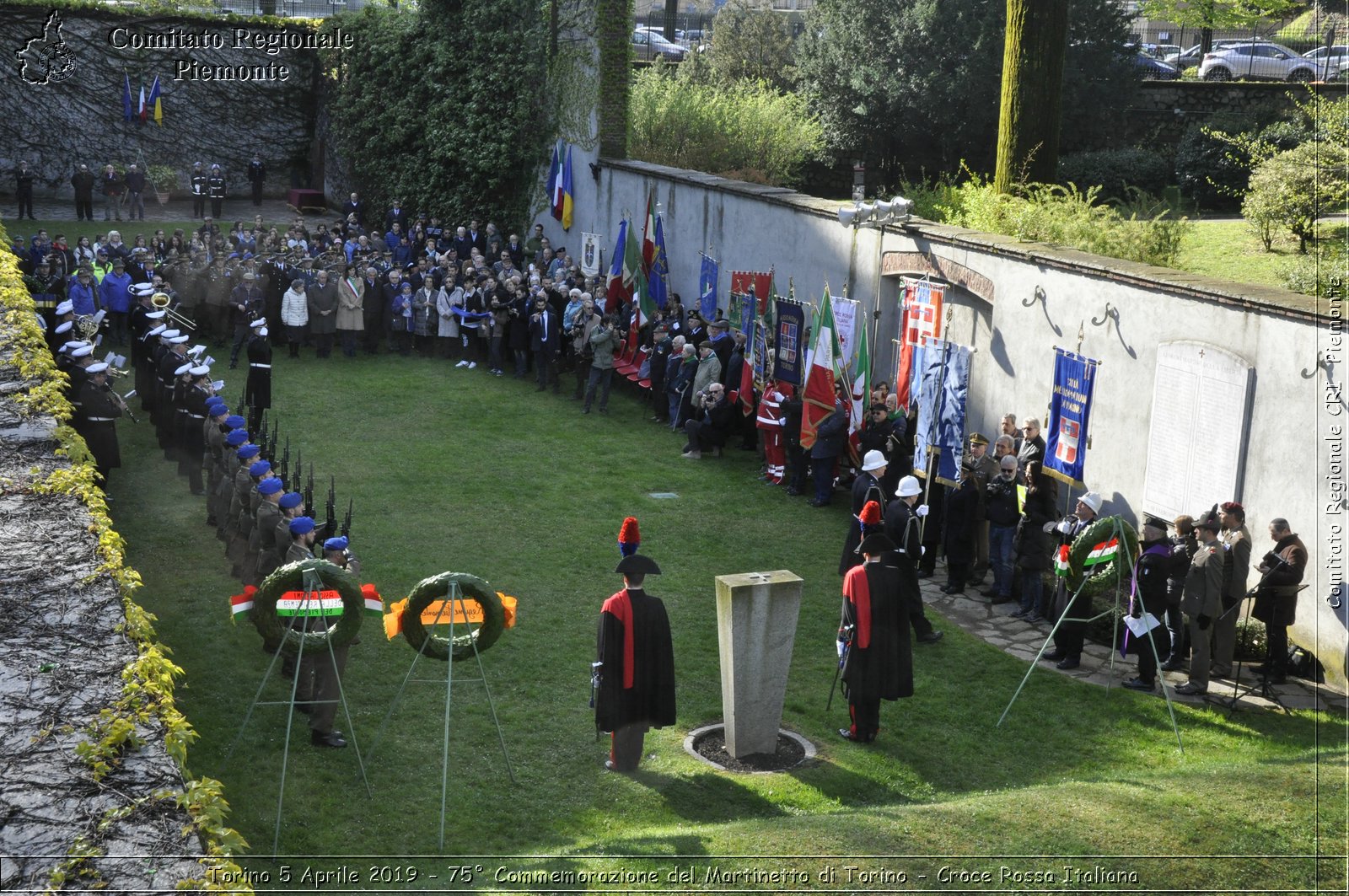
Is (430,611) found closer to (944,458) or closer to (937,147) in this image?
(944,458)

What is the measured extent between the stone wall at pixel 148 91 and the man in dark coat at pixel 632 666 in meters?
29.6

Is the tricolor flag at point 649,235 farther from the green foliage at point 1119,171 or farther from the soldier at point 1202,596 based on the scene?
the soldier at point 1202,596

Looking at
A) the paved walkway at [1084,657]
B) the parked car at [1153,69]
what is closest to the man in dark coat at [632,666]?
the paved walkway at [1084,657]

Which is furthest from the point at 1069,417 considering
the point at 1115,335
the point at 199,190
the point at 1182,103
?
the point at 199,190

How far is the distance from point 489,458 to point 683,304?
546cm

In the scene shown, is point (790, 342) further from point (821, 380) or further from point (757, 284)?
point (757, 284)

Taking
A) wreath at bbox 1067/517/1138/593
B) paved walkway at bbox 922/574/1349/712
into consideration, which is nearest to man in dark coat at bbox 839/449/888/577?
paved walkway at bbox 922/574/1349/712

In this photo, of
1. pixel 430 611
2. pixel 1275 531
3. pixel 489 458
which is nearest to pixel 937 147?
pixel 489 458

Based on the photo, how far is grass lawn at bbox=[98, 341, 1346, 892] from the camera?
7.76 m

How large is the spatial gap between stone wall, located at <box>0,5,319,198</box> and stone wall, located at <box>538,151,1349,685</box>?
2085 cm

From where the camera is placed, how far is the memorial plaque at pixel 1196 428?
1146cm

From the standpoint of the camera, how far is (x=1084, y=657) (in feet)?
39.4

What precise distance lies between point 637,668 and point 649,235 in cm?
1347

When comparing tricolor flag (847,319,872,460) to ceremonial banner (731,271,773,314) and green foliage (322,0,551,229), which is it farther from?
green foliage (322,0,551,229)
